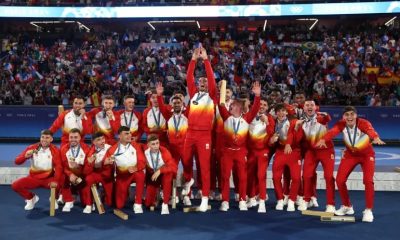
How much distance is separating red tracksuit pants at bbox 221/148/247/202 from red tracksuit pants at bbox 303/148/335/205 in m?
1.01

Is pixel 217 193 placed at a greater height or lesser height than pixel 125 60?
lesser

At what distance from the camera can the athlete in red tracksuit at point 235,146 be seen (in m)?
7.69

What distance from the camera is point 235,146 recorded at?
7.75 m

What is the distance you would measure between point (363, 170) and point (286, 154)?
1.24 metres

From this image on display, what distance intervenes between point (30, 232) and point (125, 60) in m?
16.3

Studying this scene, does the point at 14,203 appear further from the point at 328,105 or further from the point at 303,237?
the point at 328,105

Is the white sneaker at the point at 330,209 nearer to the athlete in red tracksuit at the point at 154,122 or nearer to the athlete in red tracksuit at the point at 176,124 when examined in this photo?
the athlete in red tracksuit at the point at 176,124

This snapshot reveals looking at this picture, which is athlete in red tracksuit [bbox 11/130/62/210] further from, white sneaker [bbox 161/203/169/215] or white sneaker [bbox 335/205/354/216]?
white sneaker [bbox 335/205/354/216]

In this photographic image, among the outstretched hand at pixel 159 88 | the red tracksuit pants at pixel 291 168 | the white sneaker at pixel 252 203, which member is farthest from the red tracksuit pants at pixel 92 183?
the red tracksuit pants at pixel 291 168

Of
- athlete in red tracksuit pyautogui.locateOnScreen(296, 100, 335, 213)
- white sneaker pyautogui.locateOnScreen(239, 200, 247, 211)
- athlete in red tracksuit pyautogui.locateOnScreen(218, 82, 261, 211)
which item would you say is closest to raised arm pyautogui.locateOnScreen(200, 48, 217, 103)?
athlete in red tracksuit pyautogui.locateOnScreen(218, 82, 261, 211)

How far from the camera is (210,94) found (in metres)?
7.73

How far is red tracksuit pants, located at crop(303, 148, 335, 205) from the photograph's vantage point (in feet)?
24.6

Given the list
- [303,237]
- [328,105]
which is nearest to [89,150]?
[303,237]

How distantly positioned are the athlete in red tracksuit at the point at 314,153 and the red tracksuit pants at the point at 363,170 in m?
0.23
